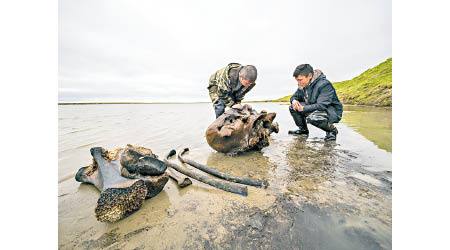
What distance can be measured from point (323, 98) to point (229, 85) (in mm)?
2537

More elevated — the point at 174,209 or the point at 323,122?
the point at 323,122

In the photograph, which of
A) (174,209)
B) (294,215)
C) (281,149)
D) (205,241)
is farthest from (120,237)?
(281,149)

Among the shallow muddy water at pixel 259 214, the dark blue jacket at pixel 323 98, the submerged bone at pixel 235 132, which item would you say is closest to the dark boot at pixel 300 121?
the dark blue jacket at pixel 323 98

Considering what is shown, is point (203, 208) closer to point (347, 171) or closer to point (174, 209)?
point (174, 209)

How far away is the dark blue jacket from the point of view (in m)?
4.21

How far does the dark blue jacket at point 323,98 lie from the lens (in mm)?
4207

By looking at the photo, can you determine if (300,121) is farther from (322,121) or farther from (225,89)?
(225,89)

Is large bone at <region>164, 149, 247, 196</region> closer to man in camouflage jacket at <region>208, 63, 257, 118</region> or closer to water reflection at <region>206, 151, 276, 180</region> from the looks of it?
water reflection at <region>206, 151, 276, 180</region>

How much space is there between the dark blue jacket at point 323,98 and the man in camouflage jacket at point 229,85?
1578mm

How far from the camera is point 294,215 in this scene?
1454 mm

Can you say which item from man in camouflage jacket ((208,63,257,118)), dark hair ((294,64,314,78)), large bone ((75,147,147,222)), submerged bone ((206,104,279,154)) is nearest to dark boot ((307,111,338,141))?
dark hair ((294,64,314,78))

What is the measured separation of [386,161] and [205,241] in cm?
320

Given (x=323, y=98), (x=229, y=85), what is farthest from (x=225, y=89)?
(x=323, y=98)

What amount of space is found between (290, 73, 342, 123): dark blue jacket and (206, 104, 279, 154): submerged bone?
5.76ft
